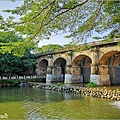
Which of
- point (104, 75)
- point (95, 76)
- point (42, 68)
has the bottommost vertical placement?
point (95, 76)

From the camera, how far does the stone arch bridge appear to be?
22250 millimetres

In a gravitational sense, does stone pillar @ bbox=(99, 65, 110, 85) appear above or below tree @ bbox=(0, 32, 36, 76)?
below

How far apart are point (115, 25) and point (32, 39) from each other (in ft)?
13.4

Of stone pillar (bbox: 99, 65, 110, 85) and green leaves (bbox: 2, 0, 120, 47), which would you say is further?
stone pillar (bbox: 99, 65, 110, 85)

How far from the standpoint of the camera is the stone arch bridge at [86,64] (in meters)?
22.2

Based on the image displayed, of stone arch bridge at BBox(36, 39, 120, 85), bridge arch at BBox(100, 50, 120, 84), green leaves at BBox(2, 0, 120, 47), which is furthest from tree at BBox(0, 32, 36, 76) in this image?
green leaves at BBox(2, 0, 120, 47)

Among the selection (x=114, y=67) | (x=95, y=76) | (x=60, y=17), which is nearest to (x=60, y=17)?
(x=60, y=17)

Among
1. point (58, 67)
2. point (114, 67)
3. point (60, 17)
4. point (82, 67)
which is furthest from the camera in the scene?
point (58, 67)

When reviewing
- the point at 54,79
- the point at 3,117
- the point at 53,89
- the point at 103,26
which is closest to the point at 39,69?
the point at 54,79

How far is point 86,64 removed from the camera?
3030 cm

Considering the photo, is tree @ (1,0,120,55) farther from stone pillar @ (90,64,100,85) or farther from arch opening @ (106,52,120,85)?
arch opening @ (106,52,120,85)

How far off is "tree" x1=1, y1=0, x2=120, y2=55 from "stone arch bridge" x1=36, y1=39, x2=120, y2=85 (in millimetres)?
9378

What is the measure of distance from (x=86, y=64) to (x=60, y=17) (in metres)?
24.8

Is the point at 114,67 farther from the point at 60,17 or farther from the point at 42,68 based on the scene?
the point at 60,17
